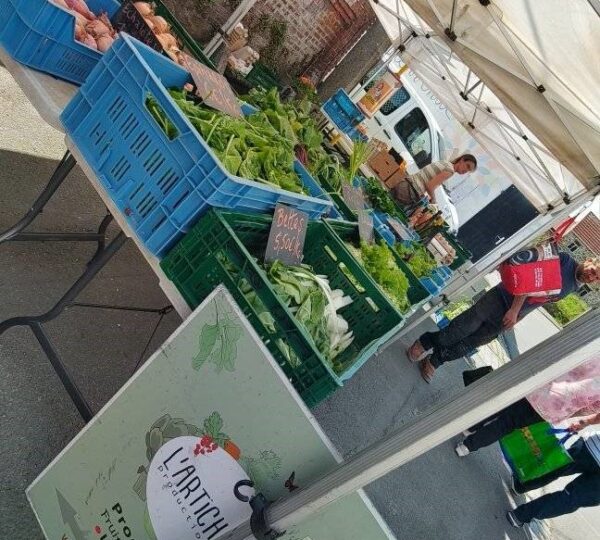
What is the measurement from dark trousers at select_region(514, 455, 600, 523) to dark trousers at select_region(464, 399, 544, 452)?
531mm

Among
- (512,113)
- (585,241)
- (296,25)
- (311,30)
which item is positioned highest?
(585,241)

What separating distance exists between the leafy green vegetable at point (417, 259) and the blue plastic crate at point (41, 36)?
2.92 meters

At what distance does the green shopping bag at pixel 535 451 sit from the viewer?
402 centimetres

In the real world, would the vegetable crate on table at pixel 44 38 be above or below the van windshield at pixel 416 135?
below

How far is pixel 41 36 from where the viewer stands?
7.42 feet

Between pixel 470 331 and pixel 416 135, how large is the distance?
16.8 ft

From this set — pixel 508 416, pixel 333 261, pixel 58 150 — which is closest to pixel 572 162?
pixel 333 261

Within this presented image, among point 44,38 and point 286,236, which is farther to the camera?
point 286,236

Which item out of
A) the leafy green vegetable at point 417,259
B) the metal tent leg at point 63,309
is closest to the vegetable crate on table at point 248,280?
the metal tent leg at point 63,309

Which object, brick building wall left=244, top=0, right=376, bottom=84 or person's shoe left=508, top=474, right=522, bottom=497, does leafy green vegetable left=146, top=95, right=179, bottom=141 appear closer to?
person's shoe left=508, top=474, right=522, bottom=497

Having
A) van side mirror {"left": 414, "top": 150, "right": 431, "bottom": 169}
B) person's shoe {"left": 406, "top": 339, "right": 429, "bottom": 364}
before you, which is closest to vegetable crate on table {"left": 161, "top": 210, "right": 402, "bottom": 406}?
person's shoe {"left": 406, "top": 339, "right": 429, "bottom": 364}

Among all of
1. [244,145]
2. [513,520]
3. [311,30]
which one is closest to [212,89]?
[244,145]

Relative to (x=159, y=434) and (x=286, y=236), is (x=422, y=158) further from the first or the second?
(x=159, y=434)

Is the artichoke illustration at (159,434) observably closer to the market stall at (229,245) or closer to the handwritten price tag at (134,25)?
the market stall at (229,245)
